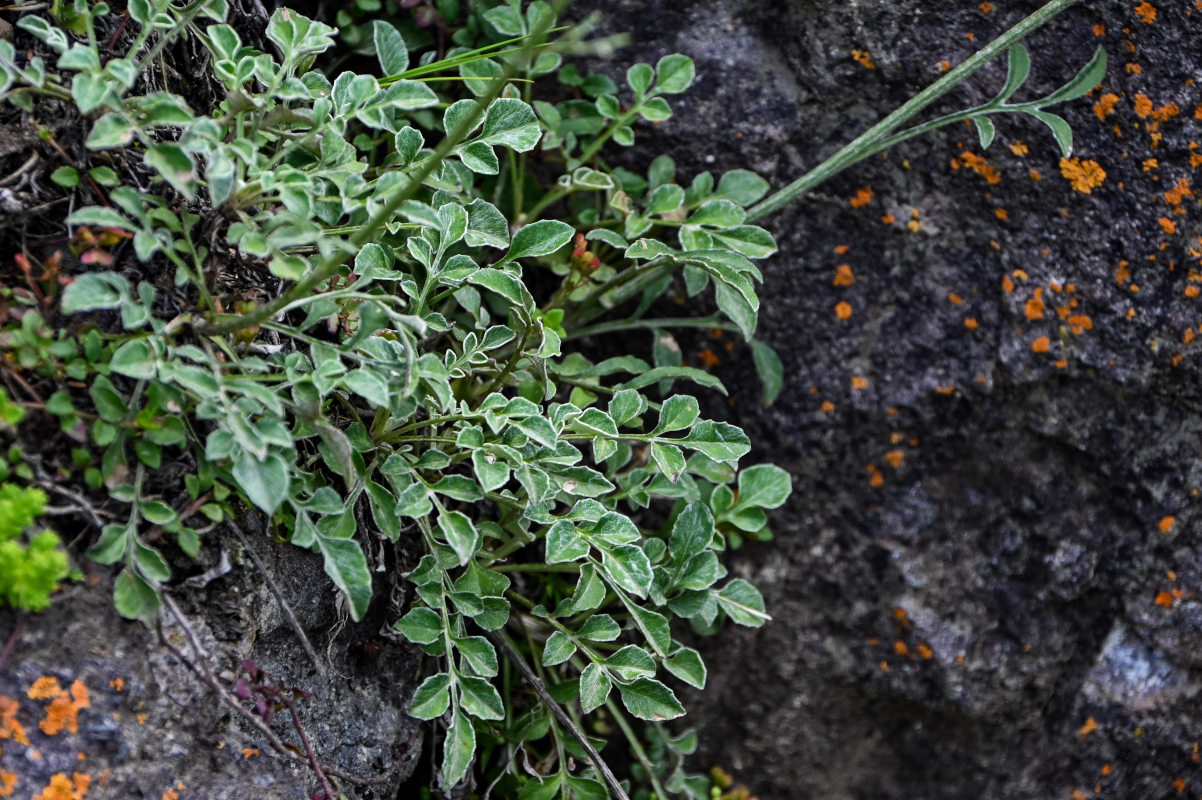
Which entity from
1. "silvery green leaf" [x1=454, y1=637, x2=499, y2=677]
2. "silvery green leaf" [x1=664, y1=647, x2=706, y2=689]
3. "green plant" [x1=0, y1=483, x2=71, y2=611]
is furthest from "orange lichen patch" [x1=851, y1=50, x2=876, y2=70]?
"green plant" [x1=0, y1=483, x2=71, y2=611]

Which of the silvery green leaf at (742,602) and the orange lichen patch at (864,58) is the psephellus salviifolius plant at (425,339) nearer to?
the silvery green leaf at (742,602)

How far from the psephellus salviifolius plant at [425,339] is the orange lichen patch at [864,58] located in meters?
0.15

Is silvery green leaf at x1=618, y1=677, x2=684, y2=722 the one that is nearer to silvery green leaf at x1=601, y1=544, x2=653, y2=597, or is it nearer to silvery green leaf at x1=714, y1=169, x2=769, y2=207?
silvery green leaf at x1=601, y1=544, x2=653, y2=597

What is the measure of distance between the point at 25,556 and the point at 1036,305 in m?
1.91

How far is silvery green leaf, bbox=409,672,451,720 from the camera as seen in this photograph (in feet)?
5.01

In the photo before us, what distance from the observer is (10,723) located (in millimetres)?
1266

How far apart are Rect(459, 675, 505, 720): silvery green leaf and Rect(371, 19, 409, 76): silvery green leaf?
1.14 metres

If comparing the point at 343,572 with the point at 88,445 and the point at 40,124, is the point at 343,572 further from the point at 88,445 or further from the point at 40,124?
the point at 40,124

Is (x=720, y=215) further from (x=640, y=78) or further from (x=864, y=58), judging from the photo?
(x=864, y=58)

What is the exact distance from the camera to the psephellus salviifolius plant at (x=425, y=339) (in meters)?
1.36

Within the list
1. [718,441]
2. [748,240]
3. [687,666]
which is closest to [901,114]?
[748,240]

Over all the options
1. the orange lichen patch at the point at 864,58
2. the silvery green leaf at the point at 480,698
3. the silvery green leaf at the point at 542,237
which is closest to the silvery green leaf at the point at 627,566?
the silvery green leaf at the point at 480,698

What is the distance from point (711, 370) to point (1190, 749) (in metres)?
1.36

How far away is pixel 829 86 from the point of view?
2074 millimetres
